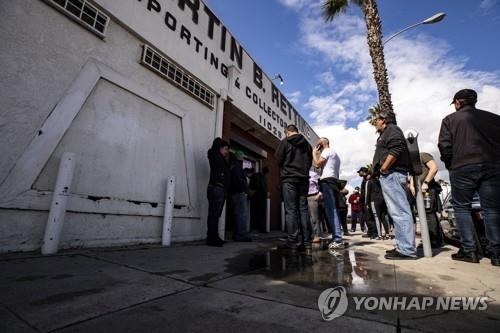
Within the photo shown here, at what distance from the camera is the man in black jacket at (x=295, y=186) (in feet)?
11.6

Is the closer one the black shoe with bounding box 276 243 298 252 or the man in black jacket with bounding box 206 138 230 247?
the black shoe with bounding box 276 243 298 252

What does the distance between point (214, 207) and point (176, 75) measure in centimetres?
246

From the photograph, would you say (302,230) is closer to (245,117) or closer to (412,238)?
(412,238)

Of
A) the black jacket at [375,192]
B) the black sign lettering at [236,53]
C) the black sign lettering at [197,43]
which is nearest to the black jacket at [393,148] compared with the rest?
the black jacket at [375,192]

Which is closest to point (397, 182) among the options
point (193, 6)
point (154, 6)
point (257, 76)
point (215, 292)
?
point (215, 292)

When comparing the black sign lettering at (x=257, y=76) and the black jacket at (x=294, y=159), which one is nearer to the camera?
the black jacket at (x=294, y=159)

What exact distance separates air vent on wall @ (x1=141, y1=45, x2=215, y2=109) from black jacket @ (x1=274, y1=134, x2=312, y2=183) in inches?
88.9

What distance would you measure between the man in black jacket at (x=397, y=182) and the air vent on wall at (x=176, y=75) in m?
3.43

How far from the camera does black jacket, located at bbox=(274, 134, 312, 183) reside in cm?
358

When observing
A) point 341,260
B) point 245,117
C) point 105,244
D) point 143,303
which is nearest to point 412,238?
point 341,260

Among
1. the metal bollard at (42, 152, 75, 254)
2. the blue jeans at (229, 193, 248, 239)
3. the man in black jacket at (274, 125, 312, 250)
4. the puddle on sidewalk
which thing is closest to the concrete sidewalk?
the puddle on sidewalk

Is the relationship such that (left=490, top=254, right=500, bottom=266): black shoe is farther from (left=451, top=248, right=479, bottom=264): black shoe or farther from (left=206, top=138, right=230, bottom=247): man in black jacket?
(left=206, top=138, right=230, bottom=247): man in black jacket

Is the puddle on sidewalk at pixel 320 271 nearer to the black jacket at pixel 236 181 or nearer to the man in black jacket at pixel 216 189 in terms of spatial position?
the man in black jacket at pixel 216 189

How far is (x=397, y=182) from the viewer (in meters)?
3.03
